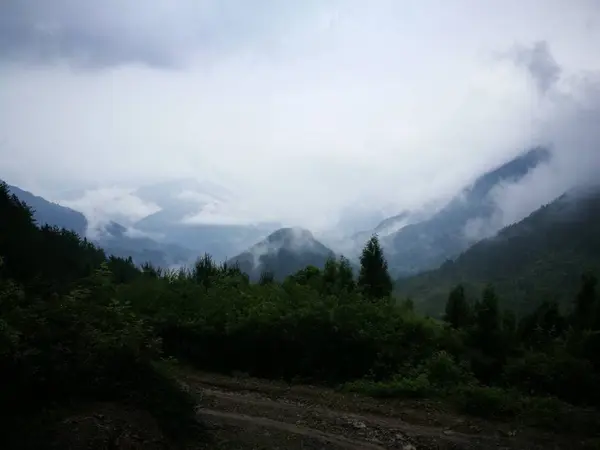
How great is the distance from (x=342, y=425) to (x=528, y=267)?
168 metres

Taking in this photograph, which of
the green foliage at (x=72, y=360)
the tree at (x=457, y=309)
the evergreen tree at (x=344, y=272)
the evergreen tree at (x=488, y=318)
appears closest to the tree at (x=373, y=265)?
the tree at (x=457, y=309)

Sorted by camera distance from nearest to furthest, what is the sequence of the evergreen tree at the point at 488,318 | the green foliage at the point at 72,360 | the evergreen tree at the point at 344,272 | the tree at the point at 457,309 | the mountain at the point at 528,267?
the green foliage at the point at 72,360 → the evergreen tree at the point at 488,318 → the evergreen tree at the point at 344,272 → the tree at the point at 457,309 → the mountain at the point at 528,267

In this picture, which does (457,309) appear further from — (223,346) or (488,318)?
(223,346)

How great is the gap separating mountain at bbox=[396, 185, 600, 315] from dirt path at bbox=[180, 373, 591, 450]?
4344 inches

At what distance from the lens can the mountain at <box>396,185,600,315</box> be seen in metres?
137

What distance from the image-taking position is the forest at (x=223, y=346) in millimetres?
7898

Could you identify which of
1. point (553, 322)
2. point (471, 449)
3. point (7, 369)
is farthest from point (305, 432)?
point (553, 322)

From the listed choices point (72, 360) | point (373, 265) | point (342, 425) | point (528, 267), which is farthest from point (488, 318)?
point (528, 267)

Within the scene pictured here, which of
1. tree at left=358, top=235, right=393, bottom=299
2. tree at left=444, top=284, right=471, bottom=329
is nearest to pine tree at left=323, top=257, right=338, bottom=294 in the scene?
tree at left=358, top=235, right=393, bottom=299

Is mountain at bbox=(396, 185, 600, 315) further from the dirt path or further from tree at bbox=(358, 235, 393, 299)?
the dirt path

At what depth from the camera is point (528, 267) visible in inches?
6417

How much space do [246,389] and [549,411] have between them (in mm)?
7501

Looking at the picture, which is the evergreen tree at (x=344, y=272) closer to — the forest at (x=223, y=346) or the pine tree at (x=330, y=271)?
the pine tree at (x=330, y=271)

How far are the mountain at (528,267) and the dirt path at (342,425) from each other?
362 feet
